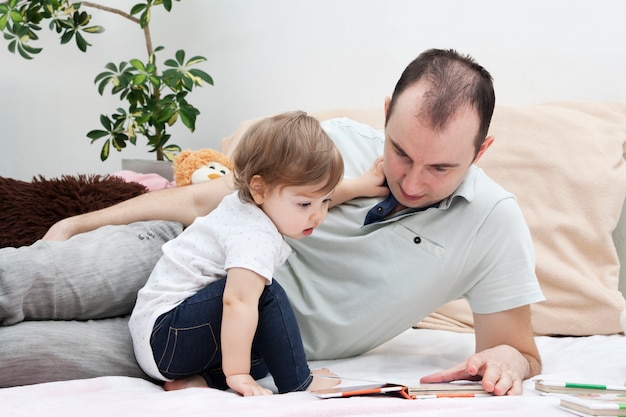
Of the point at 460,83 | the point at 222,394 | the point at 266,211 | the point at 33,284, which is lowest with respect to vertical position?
the point at 222,394

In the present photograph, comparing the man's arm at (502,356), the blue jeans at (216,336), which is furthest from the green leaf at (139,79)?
the man's arm at (502,356)

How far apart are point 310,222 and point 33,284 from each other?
0.49 m

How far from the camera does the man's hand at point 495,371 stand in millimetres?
1177

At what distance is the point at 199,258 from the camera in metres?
1.28

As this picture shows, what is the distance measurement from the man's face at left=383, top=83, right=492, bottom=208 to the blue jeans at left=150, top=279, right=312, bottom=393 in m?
0.34

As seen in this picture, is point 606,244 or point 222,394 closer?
point 222,394

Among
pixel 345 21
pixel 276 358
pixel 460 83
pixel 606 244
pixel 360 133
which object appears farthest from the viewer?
pixel 345 21

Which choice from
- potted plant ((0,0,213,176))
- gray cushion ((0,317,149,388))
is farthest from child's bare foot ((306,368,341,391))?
potted plant ((0,0,213,176))

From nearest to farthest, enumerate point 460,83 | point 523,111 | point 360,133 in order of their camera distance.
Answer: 1. point 460,83
2. point 360,133
3. point 523,111

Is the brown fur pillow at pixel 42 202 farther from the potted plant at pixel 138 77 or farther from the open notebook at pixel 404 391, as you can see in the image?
the open notebook at pixel 404 391

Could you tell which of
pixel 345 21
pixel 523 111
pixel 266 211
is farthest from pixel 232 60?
pixel 266 211

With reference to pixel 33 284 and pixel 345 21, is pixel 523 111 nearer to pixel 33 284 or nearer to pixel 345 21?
pixel 345 21

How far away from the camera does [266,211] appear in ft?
4.21

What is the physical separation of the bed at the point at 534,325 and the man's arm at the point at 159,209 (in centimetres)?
12
